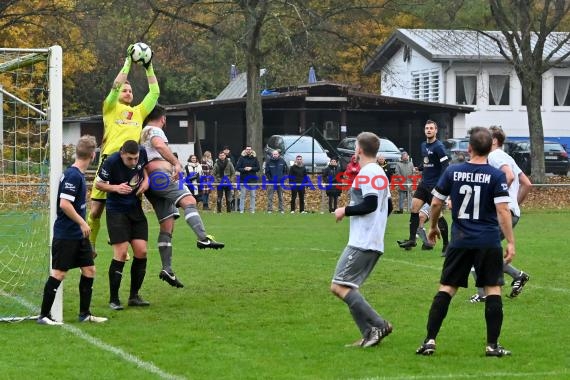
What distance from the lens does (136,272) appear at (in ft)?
37.8

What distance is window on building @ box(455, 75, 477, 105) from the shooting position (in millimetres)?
55656

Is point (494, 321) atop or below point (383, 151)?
below

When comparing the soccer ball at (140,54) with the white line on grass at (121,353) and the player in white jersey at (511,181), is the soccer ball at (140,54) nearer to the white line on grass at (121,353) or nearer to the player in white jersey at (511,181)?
the white line on grass at (121,353)

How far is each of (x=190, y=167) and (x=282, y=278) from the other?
1797 cm

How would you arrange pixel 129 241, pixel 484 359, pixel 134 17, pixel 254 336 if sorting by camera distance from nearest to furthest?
pixel 484 359 < pixel 254 336 < pixel 129 241 < pixel 134 17

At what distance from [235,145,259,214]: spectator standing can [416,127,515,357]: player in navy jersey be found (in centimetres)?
2219

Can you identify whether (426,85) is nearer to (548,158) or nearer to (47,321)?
(548,158)

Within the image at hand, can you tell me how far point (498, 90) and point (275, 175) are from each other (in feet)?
90.7

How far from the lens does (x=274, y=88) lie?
51.2 m

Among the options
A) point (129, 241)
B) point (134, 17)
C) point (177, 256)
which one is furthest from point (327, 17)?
point (129, 241)

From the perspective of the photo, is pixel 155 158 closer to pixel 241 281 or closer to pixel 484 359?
pixel 241 281

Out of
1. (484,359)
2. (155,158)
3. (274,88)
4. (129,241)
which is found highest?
(274,88)

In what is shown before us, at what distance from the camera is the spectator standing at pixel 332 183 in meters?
31.5

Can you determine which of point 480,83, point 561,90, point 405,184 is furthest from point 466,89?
point 405,184
